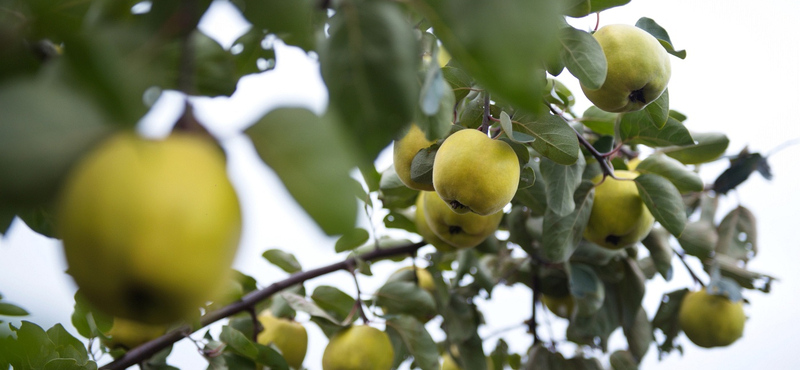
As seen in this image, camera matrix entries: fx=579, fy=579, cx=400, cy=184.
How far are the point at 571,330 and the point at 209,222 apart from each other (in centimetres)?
137

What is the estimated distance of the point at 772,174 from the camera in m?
1.45

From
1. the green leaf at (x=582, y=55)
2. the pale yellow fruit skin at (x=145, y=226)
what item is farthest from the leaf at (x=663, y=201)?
the pale yellow fruit skin at (x=145, y=226)

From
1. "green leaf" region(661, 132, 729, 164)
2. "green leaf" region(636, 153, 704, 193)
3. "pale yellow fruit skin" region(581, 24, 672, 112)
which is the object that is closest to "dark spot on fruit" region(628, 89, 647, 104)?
"pale yellow fruit skin" region(581, 24, 672, 112)

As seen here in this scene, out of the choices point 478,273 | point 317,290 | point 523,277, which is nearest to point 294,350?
point 317,290

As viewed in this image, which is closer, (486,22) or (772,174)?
(486,22)

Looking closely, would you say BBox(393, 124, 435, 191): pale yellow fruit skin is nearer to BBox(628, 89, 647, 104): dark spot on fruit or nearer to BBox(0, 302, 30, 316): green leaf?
BBox(628, 89, 647, 104): dark spot on fruit

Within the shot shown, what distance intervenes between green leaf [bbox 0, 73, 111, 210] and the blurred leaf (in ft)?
3.26

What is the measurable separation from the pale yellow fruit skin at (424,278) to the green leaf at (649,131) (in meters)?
0.60

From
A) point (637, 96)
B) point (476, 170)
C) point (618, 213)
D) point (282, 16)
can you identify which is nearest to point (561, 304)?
point (618, 213)

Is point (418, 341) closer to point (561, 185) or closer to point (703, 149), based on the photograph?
point (561, 185)

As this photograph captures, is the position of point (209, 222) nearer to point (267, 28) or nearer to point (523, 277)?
point (267, 28)

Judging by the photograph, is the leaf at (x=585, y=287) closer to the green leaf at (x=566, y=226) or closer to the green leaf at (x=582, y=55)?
the green leaf at (x=566, y=226)

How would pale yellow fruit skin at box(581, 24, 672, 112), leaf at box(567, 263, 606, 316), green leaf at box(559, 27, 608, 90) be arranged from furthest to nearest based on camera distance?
leaf at box(567, 263, 606, 316) < pale yellow fruit skin at box(581, 24, 672, 112) < green leaf at box(559, 27, 608, 90)

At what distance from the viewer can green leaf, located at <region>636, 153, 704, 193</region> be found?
3.37 ft
